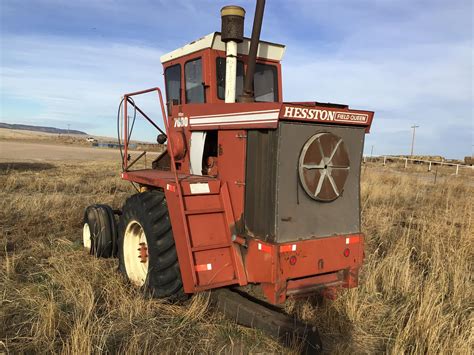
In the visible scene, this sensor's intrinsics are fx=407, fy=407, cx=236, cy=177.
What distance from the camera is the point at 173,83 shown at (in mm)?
5449

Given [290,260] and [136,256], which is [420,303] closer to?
[290,260]

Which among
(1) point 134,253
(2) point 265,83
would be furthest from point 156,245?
(2) point 265,83

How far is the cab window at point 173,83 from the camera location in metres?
5.27

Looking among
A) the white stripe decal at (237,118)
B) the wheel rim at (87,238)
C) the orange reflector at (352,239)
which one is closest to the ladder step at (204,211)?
the white stripe decal at (237,118)

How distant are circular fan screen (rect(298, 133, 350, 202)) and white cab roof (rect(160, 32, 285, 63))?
175 centimetres

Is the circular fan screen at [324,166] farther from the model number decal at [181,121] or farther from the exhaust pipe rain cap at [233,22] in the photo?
the model number decal at [181,121]

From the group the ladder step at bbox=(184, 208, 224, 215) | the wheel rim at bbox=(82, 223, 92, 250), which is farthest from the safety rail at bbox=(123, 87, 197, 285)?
the wheel rim at bbox=(82, 223, 92, 250)

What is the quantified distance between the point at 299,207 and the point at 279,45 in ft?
8.29

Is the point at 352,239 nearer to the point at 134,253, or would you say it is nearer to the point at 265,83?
the point at 265,83

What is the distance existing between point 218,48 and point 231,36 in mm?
349

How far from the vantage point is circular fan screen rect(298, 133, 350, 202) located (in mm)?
3646

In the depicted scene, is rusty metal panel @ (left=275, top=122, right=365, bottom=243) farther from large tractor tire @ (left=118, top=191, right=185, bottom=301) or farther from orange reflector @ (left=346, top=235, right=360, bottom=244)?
large tractor tire @ (left=118, top=191, right=185, bottom=301)

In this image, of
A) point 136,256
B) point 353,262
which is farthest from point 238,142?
point 136,256

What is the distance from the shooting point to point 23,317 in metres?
3.66
